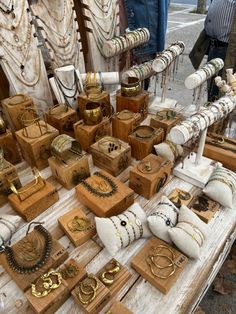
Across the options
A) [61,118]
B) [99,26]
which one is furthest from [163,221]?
[99,26]

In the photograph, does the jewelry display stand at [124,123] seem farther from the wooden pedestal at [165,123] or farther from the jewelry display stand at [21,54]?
the jewelry display stand at [21,54]

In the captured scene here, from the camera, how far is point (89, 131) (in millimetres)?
1349

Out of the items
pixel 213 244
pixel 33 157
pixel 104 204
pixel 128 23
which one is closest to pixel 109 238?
pixel 104 204

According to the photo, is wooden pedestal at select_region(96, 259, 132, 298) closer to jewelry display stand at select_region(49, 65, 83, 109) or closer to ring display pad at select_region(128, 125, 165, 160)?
ring display pad at select_region(128, 125, 165, 160)

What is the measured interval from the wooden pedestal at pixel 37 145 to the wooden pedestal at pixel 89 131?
0.14 metres

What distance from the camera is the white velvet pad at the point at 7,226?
0.98 m

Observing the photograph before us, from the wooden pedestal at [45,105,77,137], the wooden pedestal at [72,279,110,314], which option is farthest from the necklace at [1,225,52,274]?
the wooden pedestal at [45,105,77,137]

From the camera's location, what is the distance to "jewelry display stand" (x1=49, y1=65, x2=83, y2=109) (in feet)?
4.89

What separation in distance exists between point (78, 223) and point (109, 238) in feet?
0.51

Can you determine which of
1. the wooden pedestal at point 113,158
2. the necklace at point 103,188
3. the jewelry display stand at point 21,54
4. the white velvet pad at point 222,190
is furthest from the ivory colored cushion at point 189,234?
the jewelry display stand at point 21,54

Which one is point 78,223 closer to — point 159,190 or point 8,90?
point 159,190

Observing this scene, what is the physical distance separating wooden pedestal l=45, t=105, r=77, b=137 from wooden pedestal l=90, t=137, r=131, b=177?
0.25 metres

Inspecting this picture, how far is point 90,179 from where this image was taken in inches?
45.3

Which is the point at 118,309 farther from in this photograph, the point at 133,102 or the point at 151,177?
the point at 133,102
